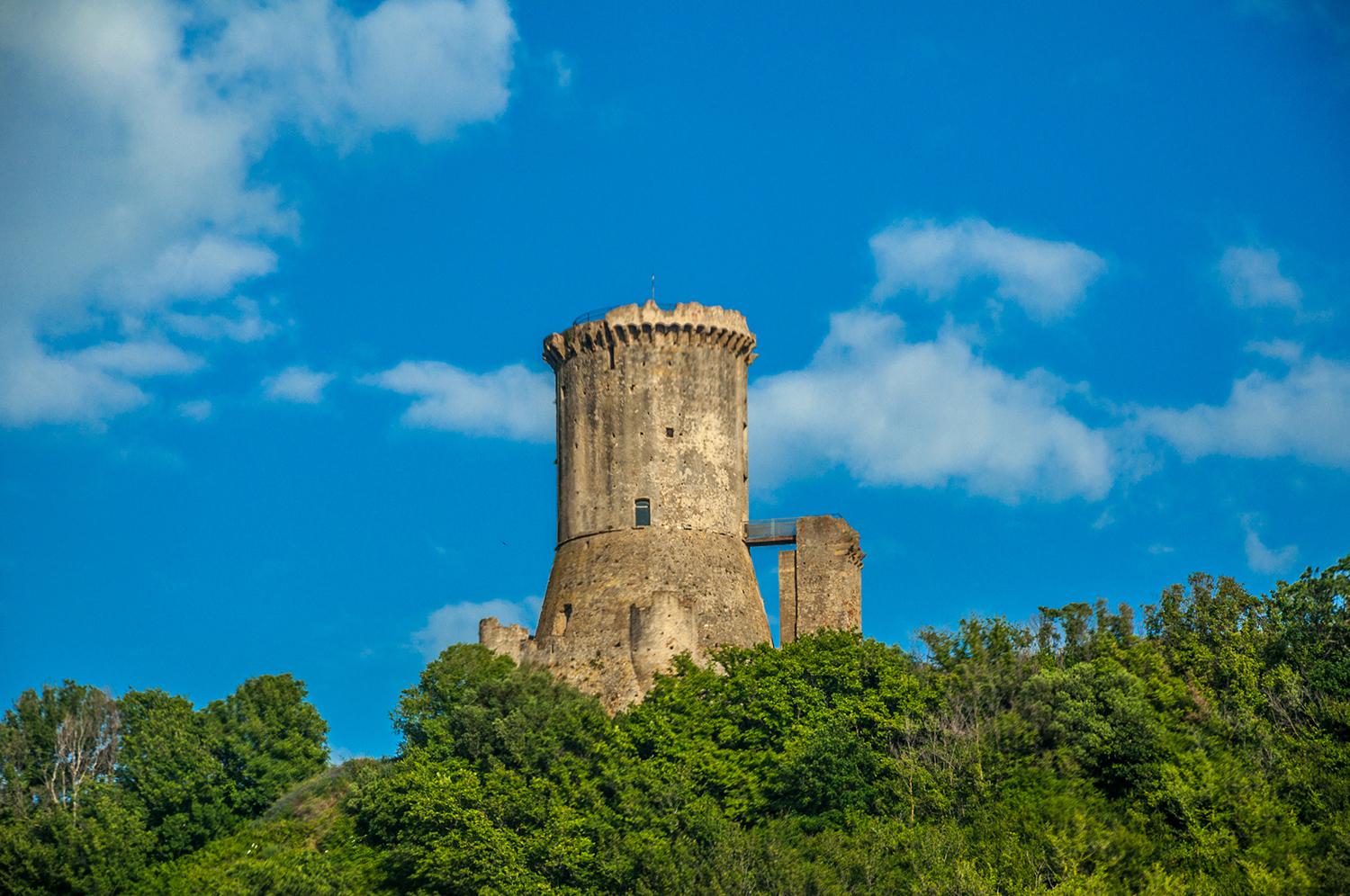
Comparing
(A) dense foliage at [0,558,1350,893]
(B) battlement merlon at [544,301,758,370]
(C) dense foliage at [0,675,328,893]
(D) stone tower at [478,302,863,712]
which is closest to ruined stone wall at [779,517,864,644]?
(D) stone tower at [478,302,863,712]

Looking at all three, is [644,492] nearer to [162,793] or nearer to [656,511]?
[656,511]

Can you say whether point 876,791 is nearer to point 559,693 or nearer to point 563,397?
point 559,693

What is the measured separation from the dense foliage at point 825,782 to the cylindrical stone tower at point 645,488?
9.60 ft

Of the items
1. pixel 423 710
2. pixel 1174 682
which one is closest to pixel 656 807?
pixel 423 710

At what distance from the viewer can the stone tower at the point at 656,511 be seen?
235ft

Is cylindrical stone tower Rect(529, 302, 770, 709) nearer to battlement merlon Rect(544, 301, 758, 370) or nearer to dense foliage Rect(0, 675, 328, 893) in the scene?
battlement merlon Rect(544, 301, 758, 370)

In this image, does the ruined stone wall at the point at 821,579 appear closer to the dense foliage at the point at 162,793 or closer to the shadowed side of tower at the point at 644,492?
the shadowed side of tower at the point at 644,492

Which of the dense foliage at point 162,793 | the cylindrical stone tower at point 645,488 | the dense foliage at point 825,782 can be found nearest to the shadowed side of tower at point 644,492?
the cylindrical stone tower at point 645,488

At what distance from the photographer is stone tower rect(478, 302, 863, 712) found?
7156cm

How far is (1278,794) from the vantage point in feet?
194

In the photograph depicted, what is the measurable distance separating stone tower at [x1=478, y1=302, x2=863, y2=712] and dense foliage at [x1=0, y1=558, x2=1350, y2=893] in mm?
2884

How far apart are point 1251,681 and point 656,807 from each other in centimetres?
1783

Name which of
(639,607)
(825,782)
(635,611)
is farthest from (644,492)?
(825,782)

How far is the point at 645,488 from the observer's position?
72.2 m
